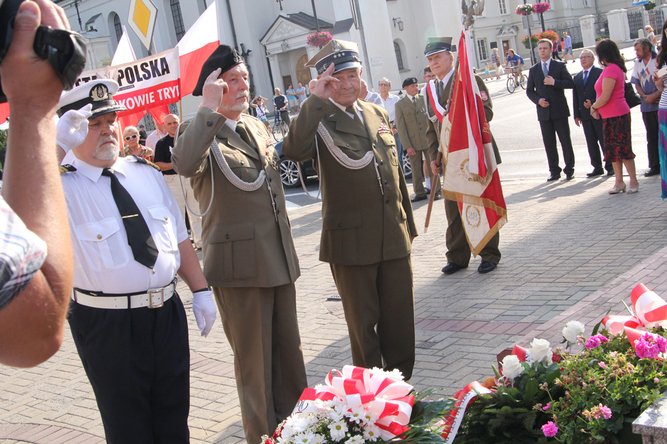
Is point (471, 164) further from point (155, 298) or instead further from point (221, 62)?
point (155, 298)

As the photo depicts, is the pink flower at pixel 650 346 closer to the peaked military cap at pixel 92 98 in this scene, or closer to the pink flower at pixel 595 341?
the pink flower at pixel 595 341

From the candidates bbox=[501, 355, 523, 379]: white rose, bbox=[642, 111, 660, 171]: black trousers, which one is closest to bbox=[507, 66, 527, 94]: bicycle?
bbox=[642, 111, 660, 171]: black trousers

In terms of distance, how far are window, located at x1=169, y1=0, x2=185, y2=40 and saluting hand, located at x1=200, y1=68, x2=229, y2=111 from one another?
199 ft

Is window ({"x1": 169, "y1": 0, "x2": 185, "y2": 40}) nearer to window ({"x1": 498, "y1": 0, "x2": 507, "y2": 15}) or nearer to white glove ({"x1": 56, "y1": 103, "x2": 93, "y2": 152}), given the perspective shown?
window ({"x1": 498, "y1": 0, "x2": 507, "y2": 15})

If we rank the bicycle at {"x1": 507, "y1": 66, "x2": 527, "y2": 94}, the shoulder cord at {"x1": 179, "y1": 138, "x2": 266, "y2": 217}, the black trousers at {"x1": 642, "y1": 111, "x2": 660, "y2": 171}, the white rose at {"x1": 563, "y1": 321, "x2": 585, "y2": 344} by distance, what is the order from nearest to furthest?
the white rose at {"x1": 563, "y1": 321, "x2": 585, "y2": 344} < the shoulder cord at {"x1": 179, "y1": 138, "x2": 266, "y2": 217} < the black trousers at {"x1": 642, "y1": 111, "x2": 660, "y2": 171} < the bicycle at {"x1": 507, "y1": 66, "x2": 527, "y2": 94}

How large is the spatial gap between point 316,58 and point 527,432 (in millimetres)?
3040

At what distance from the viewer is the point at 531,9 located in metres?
54.5

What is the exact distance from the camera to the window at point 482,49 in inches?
2659

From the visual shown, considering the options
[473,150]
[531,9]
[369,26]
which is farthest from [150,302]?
[531,9]

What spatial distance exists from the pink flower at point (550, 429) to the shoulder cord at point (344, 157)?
8.52 feet

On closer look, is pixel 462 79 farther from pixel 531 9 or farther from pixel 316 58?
pixel 531 9

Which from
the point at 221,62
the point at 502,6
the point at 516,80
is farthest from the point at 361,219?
the point at 502,6

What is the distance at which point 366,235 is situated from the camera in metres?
5.12

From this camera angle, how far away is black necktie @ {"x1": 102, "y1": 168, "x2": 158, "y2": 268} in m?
3.61
